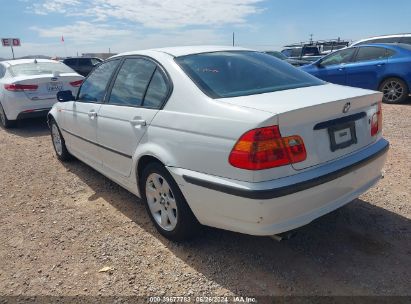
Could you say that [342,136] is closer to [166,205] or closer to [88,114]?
[166,205]

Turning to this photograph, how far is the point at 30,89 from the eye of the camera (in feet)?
23.4

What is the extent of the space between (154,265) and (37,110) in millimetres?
5737

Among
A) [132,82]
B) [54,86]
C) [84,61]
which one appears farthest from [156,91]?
[84,61]

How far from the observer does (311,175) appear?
2279mm

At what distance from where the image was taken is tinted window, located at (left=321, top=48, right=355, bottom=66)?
9.03 m

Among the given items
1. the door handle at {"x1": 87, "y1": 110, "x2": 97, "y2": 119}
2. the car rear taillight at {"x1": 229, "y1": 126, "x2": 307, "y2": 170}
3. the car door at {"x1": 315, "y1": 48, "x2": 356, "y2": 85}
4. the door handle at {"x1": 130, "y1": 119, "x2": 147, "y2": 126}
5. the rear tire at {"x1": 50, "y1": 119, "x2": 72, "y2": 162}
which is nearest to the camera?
the car rear taillight at {"x1": 229, "y1": 126, "x2": 307, "y2": 170}

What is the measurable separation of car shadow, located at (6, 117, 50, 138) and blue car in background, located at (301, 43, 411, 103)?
6.94 metres

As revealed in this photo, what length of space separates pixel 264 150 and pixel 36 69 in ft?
23.5

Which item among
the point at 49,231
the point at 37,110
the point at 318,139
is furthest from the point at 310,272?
the point at 37,110

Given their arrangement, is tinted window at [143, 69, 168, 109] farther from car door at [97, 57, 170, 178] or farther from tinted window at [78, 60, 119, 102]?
tinted window at [78, 60, 119, 102]

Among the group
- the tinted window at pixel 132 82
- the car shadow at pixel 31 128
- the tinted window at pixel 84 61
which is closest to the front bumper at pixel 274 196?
the tinted window at pixel 132 82

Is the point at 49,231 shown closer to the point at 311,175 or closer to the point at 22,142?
Answer: the point at 311,175

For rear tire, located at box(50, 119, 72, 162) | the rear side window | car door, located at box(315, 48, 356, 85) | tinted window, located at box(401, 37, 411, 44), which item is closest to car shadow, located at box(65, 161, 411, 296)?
rear tire, located at box(50, 119, 72, 162)

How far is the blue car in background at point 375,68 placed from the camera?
809 centimetres
